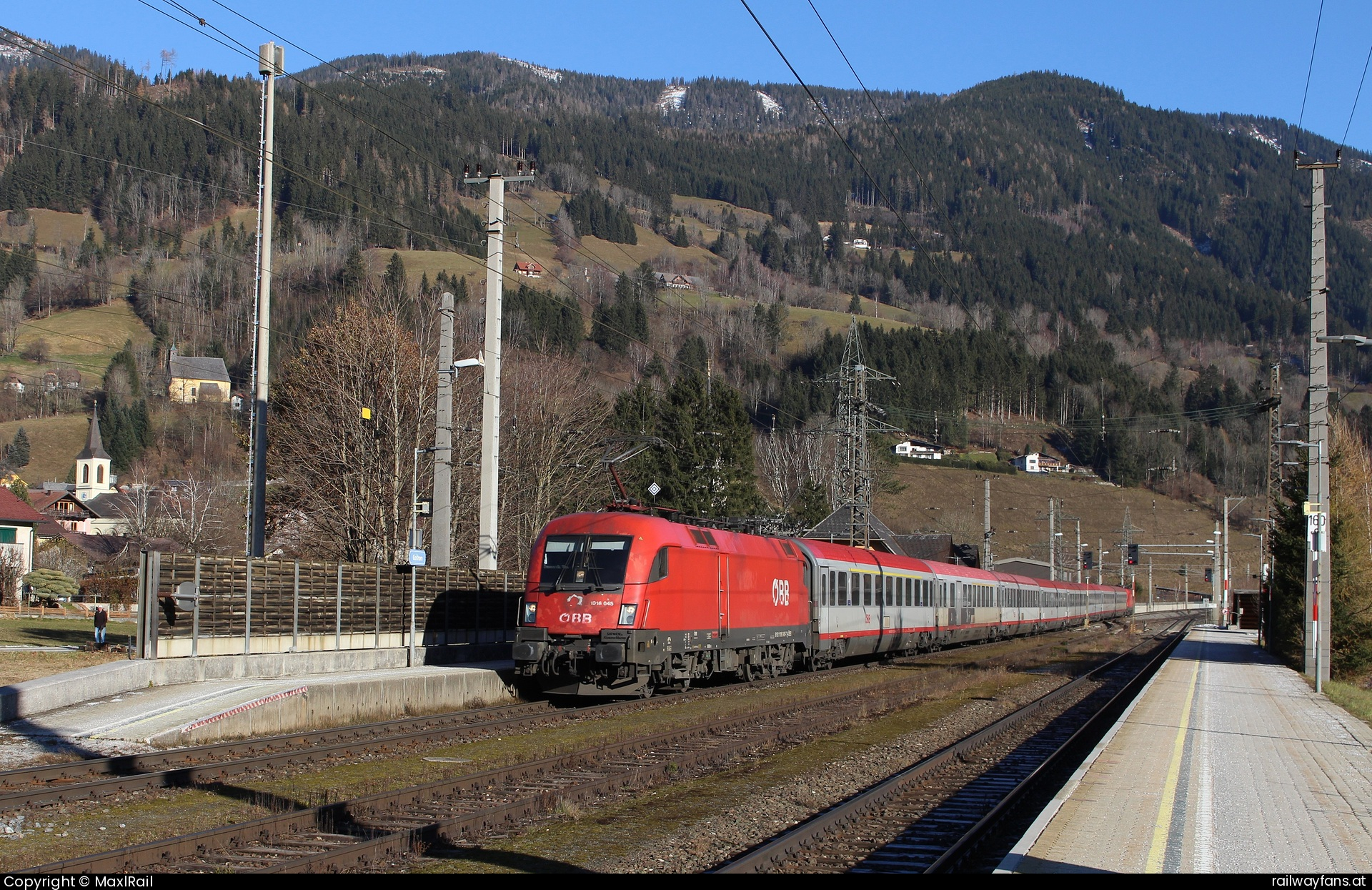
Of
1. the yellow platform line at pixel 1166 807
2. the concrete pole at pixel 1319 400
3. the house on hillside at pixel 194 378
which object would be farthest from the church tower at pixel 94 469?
the yellow platform line at pixel 1166 807

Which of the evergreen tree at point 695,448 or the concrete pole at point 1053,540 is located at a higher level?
the evergreen tree at point 695,448

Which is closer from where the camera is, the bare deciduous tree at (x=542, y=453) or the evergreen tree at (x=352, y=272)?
the bare deciduous tree at (x=542, y=453)

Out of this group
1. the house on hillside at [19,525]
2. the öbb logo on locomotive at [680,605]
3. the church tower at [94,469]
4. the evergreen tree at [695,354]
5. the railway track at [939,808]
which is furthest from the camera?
the evergreen tree at [695,354]

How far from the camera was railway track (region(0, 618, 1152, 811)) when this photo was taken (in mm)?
10672

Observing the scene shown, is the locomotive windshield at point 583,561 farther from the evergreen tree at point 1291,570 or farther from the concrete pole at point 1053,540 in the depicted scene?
the concrete pole at point 1053,540

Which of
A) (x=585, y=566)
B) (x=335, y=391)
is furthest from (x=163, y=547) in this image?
(x=585, y=566)

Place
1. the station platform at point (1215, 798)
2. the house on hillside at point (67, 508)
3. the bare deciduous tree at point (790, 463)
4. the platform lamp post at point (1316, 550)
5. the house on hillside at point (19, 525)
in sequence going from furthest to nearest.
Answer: the house on hillside at point (67, 508), the bare deciduous tree at point (790, 463), the house on hillside at point (19, 525), the platform lamp post at point (1316, 550), the station platform at point (1215, 798)

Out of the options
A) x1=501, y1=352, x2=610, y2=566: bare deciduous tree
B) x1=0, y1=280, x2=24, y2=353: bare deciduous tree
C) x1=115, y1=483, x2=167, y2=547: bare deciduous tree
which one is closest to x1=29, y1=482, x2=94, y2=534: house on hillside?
x1=115, y1=483, x2=167, y2=547: bare deciduous tree

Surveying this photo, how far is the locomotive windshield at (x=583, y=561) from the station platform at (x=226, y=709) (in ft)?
8.32

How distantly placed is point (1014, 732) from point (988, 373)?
144m

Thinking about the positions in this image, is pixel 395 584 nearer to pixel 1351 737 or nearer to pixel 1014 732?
pixel 1014 732

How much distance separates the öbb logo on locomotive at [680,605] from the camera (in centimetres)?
1967

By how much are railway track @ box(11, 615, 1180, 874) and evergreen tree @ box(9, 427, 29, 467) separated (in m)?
129

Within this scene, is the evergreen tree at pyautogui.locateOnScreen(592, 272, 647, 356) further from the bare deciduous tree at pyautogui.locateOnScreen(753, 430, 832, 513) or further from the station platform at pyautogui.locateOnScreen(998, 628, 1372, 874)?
the station platform at pyautogui.locateOnScreen(998, 628, 1372, 874)
